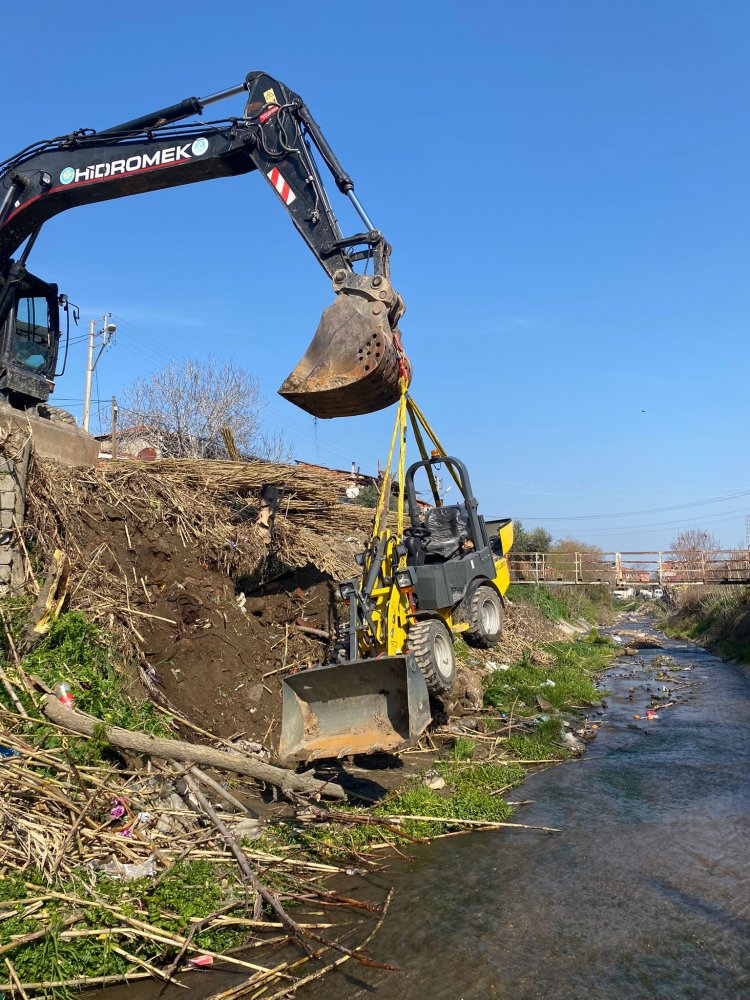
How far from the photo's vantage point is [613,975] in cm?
414

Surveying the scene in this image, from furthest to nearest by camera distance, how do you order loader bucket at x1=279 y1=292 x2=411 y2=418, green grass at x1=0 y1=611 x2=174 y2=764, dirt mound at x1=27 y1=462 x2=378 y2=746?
dirt mound at x1=27 y1=462 x2=378 y2=746 → loader bucket at x1=279 y1=292 x2=411 y2=418 → green grass at x1=0 y1=611 x2=174 y2=764

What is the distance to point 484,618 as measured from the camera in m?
8.17

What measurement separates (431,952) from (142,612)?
4601mm

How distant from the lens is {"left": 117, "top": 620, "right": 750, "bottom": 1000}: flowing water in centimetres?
404

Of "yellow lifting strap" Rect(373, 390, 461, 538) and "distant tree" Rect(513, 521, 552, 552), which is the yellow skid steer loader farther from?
"distant tree" Rect(513, 521, 552, 552)

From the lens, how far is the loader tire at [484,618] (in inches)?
311

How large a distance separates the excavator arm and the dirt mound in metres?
2.82

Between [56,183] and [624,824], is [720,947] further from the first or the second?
[56,183]

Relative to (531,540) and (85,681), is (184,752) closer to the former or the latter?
(85,681)

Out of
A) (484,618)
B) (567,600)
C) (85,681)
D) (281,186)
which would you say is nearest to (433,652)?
(484,618)

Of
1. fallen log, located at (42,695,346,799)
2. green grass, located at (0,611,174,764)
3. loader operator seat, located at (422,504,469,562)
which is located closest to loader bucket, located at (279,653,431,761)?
fallen log, located at (42,695,346,799)

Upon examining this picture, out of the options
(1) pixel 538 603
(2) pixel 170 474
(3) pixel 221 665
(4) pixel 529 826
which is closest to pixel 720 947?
(4) pixel 529 826

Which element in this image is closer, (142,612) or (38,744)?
(38,744)

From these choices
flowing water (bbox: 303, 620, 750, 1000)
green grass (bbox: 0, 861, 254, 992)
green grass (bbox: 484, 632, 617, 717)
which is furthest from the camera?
green grass (bbox: 484, 632, 617, 717)
